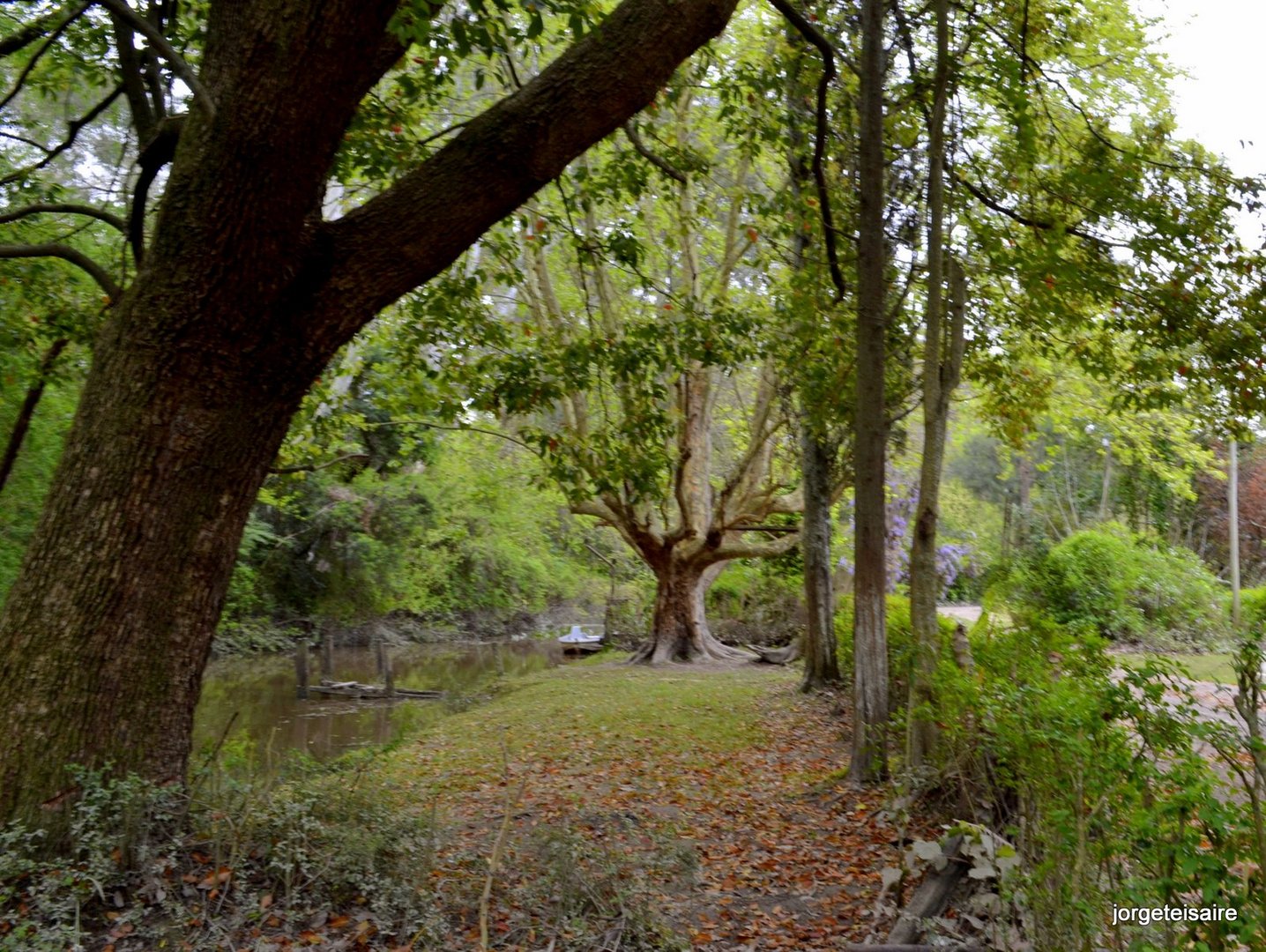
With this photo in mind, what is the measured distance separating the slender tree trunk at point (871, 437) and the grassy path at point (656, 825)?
72 centimetres

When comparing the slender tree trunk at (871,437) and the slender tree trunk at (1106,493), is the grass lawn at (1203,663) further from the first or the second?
the slender tree trunk at (1106,493)

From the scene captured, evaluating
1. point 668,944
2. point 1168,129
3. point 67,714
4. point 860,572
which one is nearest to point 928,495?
point 860,572

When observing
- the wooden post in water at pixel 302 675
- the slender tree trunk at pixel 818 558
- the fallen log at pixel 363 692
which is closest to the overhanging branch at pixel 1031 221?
the slender tree trunk at pixel 818 558

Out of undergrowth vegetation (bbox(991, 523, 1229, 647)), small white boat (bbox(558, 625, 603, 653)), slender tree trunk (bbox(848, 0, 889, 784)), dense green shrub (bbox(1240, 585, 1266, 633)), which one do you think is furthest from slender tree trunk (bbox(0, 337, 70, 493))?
small white boat (bbox(558, 625, 603, 653))

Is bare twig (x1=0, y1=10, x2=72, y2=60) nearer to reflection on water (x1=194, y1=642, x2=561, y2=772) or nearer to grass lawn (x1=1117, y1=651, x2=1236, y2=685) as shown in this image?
reflection on water (x1=194, y1=642, x2=561, y2=772)

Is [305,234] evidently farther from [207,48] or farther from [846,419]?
[846,419]

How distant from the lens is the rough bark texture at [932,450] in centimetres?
661

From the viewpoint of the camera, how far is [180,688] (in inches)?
184

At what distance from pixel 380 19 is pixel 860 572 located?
531 centimetres

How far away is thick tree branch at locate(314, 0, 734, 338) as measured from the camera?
192 inches

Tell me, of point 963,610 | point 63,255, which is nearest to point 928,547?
point 63,255

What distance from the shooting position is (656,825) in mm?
7215

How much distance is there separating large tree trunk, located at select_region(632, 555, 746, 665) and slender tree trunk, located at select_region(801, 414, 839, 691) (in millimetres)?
6794

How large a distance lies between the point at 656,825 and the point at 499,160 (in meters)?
4.91
